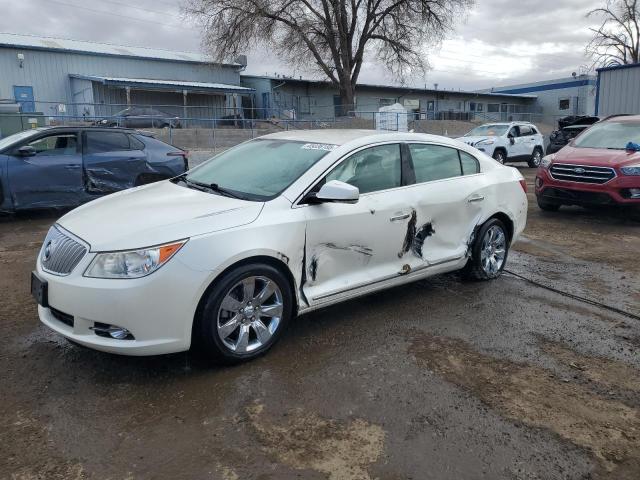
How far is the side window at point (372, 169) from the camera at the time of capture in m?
4.13

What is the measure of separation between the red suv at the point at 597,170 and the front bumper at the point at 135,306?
712cm

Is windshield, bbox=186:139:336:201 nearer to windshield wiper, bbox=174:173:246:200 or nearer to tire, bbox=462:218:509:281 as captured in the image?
windshield wiper, bbox=174:173:246:200

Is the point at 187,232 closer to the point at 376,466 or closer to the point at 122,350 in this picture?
the point at 122,350

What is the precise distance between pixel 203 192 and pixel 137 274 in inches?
43.1

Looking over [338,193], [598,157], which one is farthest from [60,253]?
[598,157]

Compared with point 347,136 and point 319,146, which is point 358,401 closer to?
point 319,146

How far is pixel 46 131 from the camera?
26.9 feet

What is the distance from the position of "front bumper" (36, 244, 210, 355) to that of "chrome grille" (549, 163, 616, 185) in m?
7.15

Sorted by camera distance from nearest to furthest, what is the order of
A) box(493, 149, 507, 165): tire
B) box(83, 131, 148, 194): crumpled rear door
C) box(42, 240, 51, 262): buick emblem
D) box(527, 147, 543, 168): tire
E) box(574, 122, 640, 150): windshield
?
1. box(42, 240, 51, 262): buick emblem
2. box(83, 131, 148, 194): crumpled rear door
3. box(574, 122, 640, 150): windshield
4. box(493, 149, 507, 165): tire
5. box(527, 147, 543, 168): tire

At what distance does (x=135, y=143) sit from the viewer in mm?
9242

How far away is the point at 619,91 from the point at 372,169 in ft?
66.2

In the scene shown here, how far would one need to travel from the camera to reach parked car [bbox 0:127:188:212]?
8.00 m

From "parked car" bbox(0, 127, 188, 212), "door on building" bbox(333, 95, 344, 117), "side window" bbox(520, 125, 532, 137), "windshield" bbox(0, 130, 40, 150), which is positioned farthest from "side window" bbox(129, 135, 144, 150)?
"door on building" bbox(333, 95, 344, 117)

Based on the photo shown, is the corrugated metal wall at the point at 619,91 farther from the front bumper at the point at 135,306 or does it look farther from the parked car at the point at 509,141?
the front bumper at the point at 135,306
